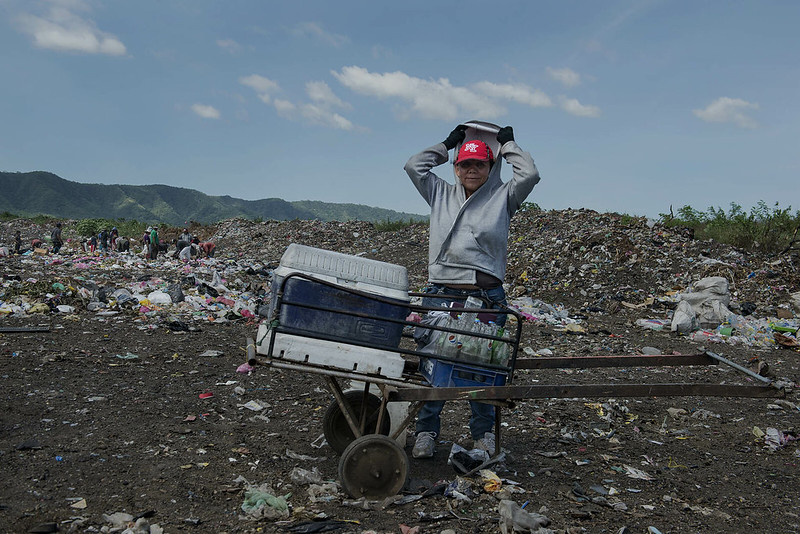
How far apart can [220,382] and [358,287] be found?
9.88ft

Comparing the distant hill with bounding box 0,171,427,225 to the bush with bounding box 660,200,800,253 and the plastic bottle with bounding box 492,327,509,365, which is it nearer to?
the bush with bounding box 660,200,800,253

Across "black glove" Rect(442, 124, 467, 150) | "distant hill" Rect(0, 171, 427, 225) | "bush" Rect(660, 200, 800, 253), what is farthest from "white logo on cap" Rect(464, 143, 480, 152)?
"distant hill" Rect(0, 171, 427, 225)

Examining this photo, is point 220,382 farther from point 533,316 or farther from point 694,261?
point 694,261

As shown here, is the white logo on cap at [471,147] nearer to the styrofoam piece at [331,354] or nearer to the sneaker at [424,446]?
the styrofoam piece at [331,354]

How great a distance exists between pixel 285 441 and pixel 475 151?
238 cm

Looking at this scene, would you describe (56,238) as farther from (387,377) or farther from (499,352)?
(499,352)

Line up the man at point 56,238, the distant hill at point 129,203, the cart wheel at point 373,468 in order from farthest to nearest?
the distant hill at point 129,203, the man at point 56,238, the cart wheel at point 373,468

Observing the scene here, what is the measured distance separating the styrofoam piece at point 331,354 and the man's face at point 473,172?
4.16 ft

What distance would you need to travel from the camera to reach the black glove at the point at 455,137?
3797 mm

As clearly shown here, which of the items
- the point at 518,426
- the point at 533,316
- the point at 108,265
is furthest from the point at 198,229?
the point at 518,426

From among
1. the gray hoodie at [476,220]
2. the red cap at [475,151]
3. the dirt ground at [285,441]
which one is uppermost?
the red cap at [475,151]

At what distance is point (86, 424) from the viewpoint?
418 cm

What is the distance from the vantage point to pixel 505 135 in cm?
370

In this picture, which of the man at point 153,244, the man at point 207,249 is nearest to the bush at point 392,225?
the man at point 207,249
